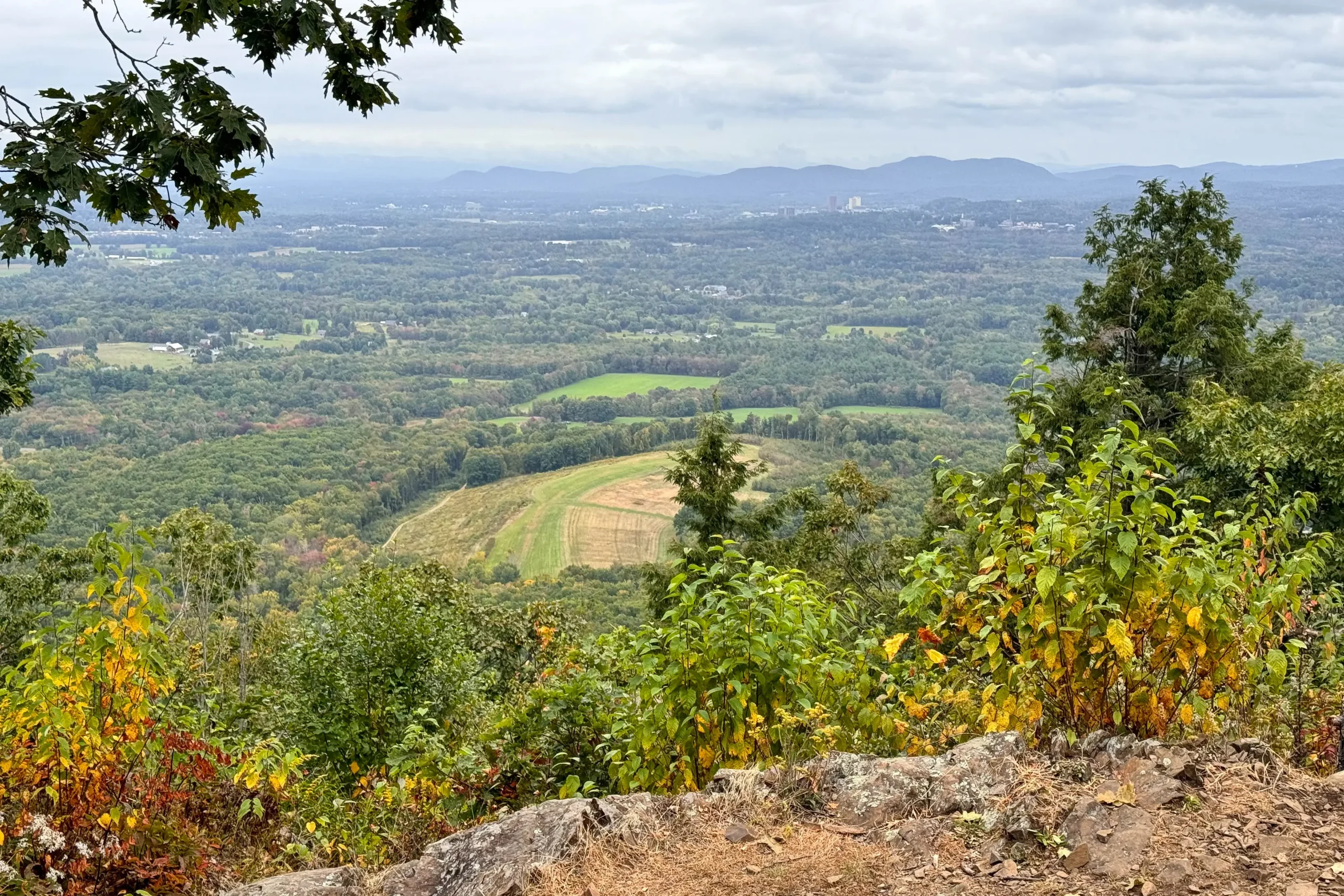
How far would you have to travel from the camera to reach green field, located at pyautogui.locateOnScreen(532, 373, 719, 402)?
3844 inches

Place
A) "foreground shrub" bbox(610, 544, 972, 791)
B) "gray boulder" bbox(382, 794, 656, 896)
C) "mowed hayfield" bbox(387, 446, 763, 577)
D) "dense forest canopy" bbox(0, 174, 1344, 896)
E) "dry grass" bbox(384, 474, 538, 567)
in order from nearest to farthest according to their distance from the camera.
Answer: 1. "gray boulder" bbox(382, 794, 656, 896)
2. "dense forest canopy" bbox(0, 174, 1344, 896)
3. "foreground shrub" bbox(610, 544, 972, 791)
4. "mowed hayfield" bbox(387, 446, 763, 577)
5. "dry grass" bbox(384, 474, 538, 567)

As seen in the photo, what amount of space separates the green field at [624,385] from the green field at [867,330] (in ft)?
102

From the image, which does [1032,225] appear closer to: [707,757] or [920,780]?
[707,757]

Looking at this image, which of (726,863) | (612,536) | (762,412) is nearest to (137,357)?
(762,412)

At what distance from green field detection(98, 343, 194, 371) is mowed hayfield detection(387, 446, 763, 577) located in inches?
2236

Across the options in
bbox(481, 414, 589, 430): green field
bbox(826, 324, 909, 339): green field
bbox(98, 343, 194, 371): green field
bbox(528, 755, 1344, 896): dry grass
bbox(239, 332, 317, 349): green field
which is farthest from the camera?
bbox(826, 324, 909, 339): green field

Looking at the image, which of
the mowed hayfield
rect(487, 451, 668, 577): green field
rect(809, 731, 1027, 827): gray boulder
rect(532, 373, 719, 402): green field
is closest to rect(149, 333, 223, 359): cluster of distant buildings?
rect(532, 373, 719, 402): green field

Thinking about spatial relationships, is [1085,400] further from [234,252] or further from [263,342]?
[234,252]

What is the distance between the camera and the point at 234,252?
188 metres

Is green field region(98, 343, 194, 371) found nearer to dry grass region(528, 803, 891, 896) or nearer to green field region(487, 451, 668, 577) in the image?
green field region(487, 451, 668, 577)

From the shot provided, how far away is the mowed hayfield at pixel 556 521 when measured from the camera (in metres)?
50.0

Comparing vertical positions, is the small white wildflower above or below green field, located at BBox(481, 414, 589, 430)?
above

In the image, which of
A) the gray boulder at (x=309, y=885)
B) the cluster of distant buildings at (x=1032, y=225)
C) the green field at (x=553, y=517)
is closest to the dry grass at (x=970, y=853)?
the gray boulder at (x=309, y=885)

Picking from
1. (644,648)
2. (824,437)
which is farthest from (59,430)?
A: (644,648)
